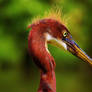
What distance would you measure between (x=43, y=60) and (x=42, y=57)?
0.09ft

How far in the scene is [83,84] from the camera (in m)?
11.5

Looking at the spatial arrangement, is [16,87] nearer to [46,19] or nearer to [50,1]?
[50,1]

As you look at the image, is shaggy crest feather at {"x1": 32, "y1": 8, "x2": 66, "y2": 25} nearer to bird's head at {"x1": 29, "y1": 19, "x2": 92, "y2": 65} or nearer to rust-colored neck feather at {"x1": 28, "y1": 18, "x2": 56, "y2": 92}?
bird's head at {"x1": 29, "y1": 19, "x2": 92, "y2": 65}

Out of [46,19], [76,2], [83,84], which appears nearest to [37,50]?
[46,19]

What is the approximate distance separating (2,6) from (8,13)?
33 cm

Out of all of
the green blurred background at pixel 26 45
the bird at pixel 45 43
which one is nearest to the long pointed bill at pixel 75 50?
the bird at pixel 45 43

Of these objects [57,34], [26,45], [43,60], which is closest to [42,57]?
[43,60]

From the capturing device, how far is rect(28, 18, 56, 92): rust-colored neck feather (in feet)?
11.7

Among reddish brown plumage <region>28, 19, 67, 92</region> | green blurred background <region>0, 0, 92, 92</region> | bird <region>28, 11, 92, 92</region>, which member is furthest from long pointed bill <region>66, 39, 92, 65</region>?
green blurred background <region>0, 0, 92, 92</region>

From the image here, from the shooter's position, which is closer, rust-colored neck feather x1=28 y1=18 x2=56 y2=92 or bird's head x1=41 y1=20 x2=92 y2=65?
rust-colored neck feather x1=28 y1=18 x2=56 y2=92

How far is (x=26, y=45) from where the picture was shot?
12039 mm

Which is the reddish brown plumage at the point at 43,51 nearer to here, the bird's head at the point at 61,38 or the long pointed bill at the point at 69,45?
the bird's head at the point at 61,38

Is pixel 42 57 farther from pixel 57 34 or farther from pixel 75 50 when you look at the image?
pixel 75 50

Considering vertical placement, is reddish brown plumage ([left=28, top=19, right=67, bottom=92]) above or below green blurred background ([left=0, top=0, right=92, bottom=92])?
below
